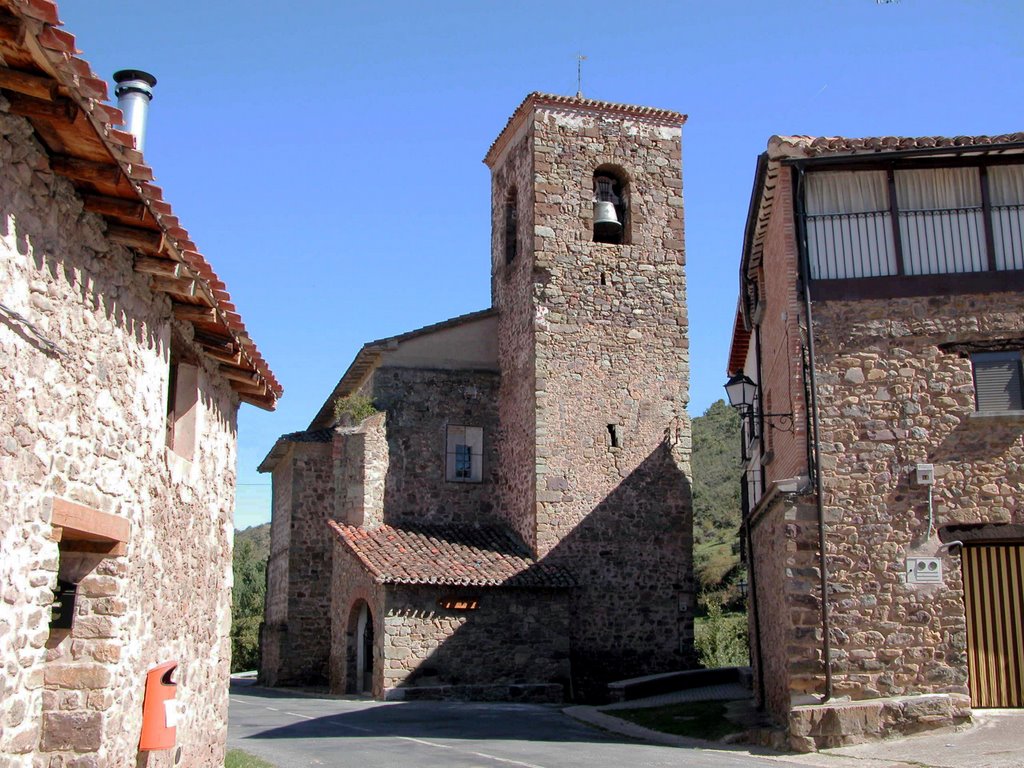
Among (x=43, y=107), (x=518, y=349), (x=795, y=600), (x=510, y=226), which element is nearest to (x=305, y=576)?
(x=518, y=349)

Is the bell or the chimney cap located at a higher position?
the bell

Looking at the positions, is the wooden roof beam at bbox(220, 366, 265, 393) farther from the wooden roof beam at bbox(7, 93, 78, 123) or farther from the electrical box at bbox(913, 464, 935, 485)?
the electrical box at bbox(913, 464, 935, 485)

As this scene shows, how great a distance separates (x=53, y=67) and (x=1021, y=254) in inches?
493

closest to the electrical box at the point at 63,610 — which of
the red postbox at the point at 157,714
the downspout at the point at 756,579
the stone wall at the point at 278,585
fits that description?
the red postbox at the point at 157,714

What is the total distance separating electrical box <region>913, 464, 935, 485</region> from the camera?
543 inches

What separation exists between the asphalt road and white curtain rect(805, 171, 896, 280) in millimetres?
6352

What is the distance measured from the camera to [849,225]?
47.8ft

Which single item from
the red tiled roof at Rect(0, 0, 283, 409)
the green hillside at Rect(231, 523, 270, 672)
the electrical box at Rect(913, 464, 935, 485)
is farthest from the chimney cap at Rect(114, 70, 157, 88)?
the green hillside at Rect(231, 523, 270, 672)

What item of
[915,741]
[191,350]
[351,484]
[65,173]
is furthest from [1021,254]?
[351,484]

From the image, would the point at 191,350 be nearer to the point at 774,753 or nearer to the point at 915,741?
the point at 774,753

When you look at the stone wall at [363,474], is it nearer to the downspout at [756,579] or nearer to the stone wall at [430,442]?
the stone wall at [430,442]

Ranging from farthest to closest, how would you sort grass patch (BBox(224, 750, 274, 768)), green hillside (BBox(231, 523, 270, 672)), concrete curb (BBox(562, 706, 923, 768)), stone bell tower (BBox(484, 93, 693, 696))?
1. green hillside (BBox(231, 523, 270, 672))
2. stone bell tower (BBox(484, 93, 693, 696))
3. concrete curb (BBox(562, 706, 923, 768))
4. grass patch (BBox(224, 750, 274, 768))

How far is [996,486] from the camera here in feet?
45.1

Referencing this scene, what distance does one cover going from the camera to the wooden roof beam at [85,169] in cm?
653
